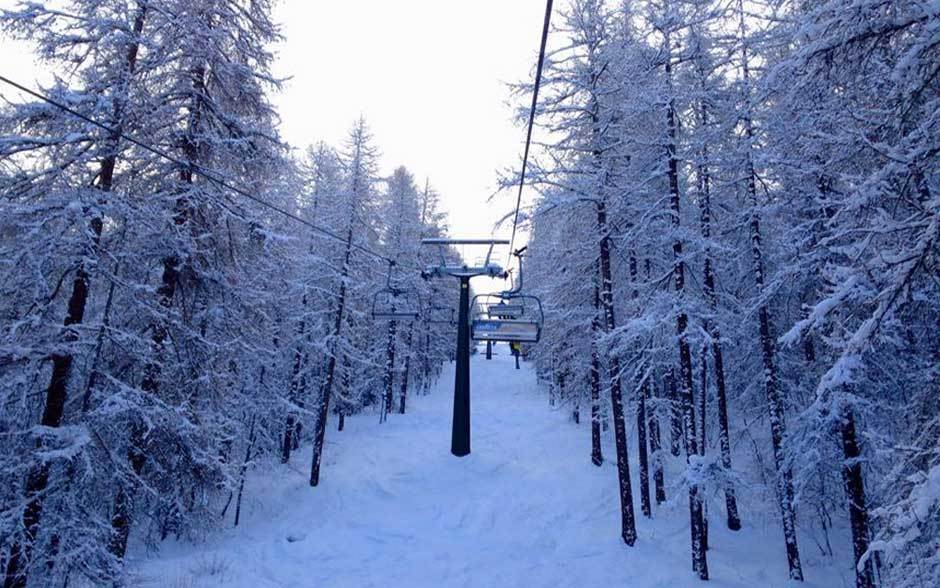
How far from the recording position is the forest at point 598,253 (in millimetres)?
5199

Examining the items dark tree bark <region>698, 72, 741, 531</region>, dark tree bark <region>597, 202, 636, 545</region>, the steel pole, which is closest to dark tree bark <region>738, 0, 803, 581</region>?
dark tree bark <region>698, 72, 741, 531</region>

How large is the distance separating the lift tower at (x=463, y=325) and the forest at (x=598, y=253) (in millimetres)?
1353

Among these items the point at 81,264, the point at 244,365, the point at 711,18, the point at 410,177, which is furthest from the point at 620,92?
the point at 410,177

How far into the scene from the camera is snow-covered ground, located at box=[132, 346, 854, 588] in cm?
1008

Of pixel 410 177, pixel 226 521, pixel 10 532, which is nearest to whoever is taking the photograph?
pixel 10 532

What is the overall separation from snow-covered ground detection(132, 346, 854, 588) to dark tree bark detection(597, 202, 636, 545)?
574 mm

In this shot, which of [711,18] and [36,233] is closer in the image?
[36,233]

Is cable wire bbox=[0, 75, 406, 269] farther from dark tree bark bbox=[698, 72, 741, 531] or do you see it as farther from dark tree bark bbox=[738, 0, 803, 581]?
dark tree bark bbox=[738, 0, 803, 581]

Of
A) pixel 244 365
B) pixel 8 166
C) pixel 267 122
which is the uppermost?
pixel 267 122

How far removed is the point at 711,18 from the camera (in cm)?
960

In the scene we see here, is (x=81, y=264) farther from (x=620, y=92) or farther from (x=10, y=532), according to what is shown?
(x=620, y=92)

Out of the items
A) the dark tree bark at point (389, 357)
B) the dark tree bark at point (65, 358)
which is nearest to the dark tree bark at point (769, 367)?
the dark tree bark at point (65, 358)

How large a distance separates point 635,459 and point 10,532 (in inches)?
713

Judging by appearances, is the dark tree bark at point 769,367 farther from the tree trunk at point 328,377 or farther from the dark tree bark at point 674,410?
the tree trunk at point 328,377
